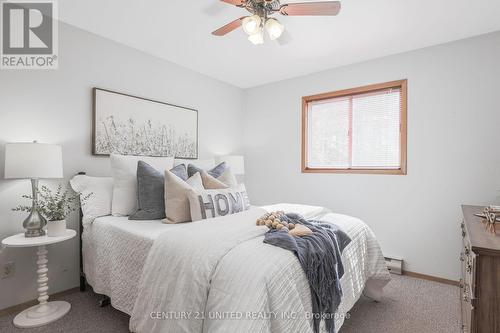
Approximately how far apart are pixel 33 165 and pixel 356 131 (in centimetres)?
337

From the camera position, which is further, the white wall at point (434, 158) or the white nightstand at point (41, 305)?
the white wall at point (434, 158)

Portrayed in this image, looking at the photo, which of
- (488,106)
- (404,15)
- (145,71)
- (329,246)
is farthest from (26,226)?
(488,106)

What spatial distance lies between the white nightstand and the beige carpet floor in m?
0.05

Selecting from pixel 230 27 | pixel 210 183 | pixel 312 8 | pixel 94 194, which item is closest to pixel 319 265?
pixel 210 183

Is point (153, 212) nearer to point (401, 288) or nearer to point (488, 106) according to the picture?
point (401, 288)

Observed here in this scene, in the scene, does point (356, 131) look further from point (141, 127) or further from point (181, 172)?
point (141, 127)

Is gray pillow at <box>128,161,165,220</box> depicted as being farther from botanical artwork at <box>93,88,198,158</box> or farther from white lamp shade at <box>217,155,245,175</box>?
white lamp shade at <box>217,155,245,175</box>

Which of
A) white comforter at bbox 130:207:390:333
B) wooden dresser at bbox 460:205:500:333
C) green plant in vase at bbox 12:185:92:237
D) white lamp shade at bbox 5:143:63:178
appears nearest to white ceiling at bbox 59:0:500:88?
white lamp shade at bbox 5:143:63:178

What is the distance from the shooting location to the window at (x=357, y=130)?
308 centimetres

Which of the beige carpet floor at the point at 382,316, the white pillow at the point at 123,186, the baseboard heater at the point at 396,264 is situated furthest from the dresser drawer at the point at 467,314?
the white pillow at the point at 123,186

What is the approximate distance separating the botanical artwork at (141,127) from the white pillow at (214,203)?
1.26 m

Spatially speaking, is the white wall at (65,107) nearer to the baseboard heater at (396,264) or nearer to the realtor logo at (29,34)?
the realtor logo at (29,34)

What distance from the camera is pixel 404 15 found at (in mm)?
2266

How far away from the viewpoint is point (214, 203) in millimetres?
2107
